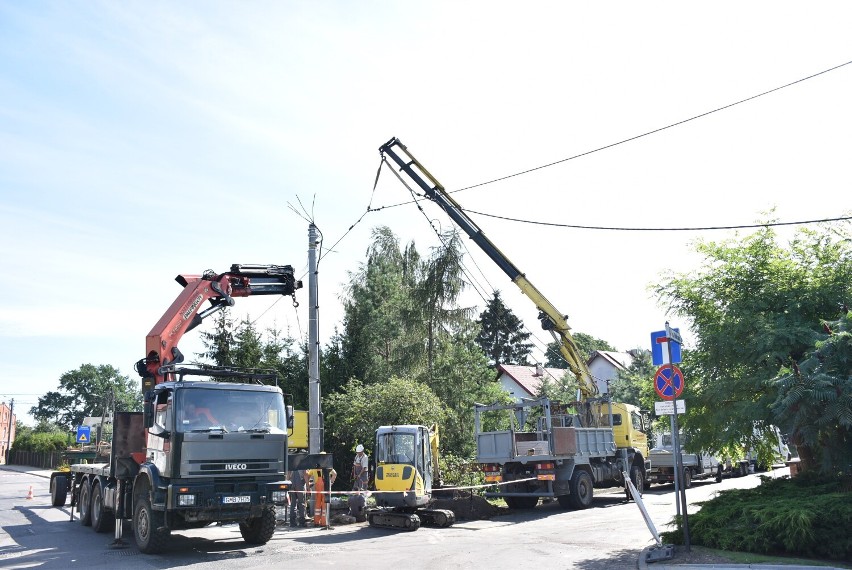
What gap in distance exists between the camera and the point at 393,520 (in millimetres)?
15812

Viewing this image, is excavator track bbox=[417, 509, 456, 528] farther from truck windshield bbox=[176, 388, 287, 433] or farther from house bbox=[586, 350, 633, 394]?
house bbox=[586, 350, 633, 394]

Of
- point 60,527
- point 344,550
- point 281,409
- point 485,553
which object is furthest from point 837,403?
point 60,527

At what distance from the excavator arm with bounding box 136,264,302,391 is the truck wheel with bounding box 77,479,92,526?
3798mm

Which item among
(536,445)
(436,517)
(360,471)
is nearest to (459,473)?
(536,445)

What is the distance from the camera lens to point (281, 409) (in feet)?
43.5

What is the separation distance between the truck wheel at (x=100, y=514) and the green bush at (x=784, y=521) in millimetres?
11547

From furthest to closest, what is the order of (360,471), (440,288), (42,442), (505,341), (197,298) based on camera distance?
(505,341), (42,442), (440,288), (360,471), (197,298)

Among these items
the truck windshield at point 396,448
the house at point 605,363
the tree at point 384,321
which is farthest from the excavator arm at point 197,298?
the house at point 605,363

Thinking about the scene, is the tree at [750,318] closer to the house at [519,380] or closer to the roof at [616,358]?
the house at [519,380]

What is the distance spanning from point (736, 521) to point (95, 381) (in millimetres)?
134069

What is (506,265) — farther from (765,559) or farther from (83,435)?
(83,435)

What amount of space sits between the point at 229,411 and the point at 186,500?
5.54ft

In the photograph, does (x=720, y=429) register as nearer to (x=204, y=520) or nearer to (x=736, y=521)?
(x=736, y=521)

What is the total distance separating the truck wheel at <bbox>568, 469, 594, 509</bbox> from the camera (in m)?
19.8
